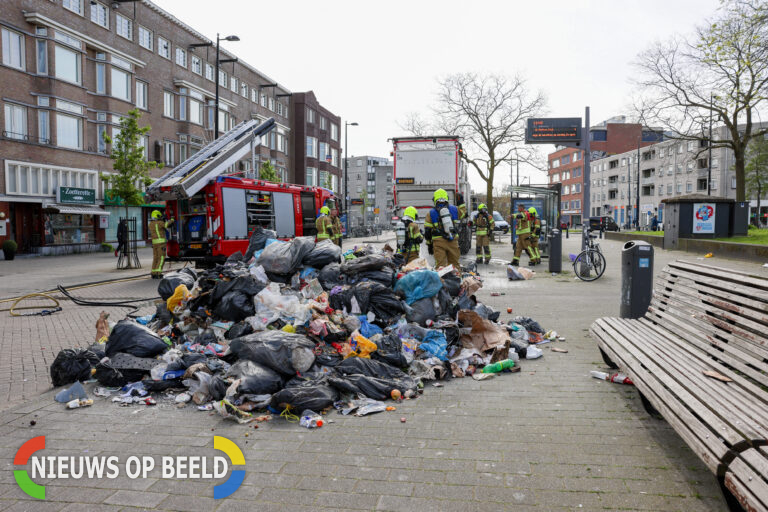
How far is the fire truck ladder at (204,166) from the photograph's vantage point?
538 inches

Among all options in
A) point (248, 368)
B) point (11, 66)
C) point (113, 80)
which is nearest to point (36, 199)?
point (11, 66)

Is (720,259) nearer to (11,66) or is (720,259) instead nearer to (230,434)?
(230,434)

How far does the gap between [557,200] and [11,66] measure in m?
24.7

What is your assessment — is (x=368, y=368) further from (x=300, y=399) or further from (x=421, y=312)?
(x=421, y=312)

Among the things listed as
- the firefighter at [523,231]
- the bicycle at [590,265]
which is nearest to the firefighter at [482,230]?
the firefighter at [523,231]

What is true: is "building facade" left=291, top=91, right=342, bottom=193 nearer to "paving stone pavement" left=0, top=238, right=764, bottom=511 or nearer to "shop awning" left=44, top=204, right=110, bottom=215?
"shop awning" left=44, top=204, right=110, bottom=215

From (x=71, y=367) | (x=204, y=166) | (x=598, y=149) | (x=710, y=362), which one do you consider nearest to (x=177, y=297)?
(x=71, y=367)

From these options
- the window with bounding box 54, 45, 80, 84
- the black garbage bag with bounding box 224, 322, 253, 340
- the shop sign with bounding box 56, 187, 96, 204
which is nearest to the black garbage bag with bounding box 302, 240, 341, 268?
the black garbage bag with bounding box 224, 322, 253, 340

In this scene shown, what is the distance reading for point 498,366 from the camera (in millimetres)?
5051

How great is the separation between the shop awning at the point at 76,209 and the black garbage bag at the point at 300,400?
87.6 ft

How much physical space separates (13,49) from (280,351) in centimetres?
2774

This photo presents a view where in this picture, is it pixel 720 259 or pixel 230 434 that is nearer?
pixel 230 434

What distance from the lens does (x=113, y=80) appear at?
3042cm

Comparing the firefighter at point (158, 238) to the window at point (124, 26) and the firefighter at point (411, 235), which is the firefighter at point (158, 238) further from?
the window at point (124, 26)
